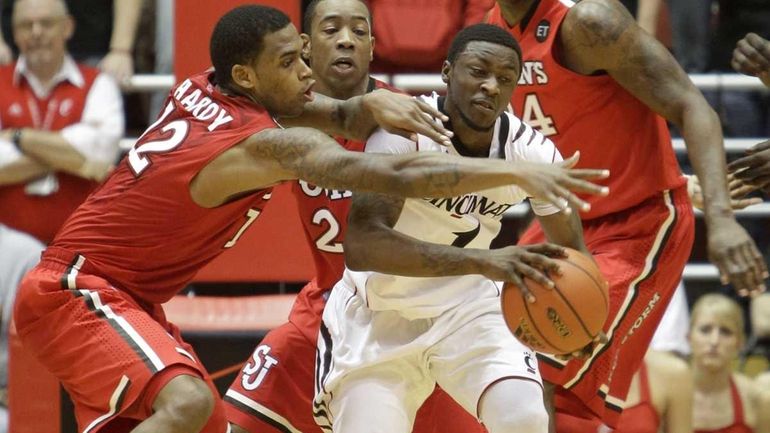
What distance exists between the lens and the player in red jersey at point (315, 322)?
6066 millimetres

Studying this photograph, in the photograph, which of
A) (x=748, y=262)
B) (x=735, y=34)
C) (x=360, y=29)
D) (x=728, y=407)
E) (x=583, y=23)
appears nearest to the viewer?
(x=748, y=262)

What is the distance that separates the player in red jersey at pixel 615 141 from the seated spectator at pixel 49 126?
8.56 feet

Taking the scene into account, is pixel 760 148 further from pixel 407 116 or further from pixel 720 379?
pixel 720 379

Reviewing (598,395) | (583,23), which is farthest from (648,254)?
(583,23)

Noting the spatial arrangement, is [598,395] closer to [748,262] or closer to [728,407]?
[748,262]

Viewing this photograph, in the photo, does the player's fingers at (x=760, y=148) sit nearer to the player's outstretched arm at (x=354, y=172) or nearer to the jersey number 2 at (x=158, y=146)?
the player's outstretched arm at (x=354, y=172)

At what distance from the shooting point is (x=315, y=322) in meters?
6.15

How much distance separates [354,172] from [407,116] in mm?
348

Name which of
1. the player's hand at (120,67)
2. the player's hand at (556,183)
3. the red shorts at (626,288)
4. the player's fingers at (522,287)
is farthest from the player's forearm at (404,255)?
the player's hand at (120,67)

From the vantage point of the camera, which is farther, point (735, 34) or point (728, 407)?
point (735, 34)

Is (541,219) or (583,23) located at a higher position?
(583,23)

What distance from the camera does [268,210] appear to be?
7.62m

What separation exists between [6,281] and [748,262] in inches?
159

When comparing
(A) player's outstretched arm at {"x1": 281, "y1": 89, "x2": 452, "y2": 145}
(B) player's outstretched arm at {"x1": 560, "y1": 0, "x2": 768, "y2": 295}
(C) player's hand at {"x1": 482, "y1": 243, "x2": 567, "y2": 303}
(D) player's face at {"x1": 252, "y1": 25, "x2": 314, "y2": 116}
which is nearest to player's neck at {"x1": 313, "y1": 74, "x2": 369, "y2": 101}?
(A) player's outstretched arm at {"x1": 281, "y1": 89, "x2": 452, "y2": 145}
